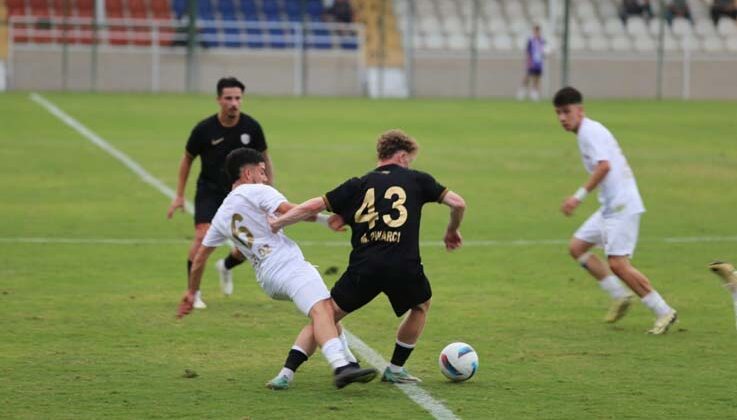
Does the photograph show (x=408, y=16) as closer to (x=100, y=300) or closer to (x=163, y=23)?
(x=163, y=23)

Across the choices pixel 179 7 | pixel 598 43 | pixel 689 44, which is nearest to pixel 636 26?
pixel 598 43

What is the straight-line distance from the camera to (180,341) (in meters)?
11.4

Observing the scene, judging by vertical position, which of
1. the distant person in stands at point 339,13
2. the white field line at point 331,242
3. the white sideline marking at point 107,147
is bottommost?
the white sideline marking at point 107,147

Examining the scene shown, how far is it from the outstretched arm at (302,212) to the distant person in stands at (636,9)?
44.7 metres

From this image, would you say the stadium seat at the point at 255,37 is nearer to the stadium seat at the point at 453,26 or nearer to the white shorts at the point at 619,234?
the stadium seat at the point at 453,26

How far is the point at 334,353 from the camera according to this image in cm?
916

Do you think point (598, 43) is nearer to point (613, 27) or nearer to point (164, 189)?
point (613, 27)

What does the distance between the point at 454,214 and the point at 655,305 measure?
3.19m

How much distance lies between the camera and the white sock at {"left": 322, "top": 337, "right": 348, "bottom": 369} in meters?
9.14

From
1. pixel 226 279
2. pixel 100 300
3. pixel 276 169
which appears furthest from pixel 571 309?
pixel 276 169

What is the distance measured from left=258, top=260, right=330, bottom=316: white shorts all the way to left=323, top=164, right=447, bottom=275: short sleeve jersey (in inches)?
11.3

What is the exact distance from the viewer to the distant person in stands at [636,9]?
52.4 m

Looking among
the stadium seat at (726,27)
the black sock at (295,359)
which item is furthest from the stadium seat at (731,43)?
the black sock at (295,359)

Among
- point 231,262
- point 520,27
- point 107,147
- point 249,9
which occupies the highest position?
point 249,9
